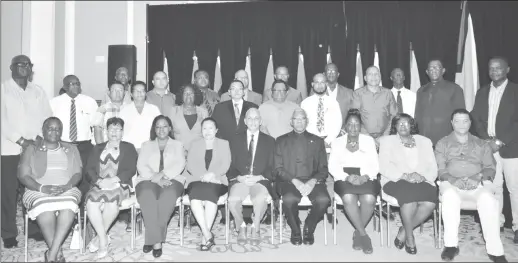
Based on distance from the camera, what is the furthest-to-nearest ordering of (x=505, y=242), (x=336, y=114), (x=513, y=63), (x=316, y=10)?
(x=316, y=10) → (x=513, y=63) → (x=336, y=114) → (x=505, y=242)

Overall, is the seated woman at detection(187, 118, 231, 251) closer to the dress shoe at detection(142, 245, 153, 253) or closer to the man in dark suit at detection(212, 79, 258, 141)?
the man in dark suit at detection(212, 79, 258, 141)

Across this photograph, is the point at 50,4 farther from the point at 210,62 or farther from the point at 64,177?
the point at 64,177

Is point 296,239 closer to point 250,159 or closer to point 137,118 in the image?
point 250,159

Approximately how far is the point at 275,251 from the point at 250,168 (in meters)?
0.89

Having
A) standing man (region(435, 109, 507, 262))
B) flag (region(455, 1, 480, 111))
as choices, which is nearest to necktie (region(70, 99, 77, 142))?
standing man (region(435, 109, 507, 262))

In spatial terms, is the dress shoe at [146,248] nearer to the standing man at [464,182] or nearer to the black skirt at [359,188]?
the black skirt at [359,188]

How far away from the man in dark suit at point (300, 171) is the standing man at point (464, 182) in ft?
3.51

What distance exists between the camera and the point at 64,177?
3.55m

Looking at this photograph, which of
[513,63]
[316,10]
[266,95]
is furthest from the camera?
[316,10]

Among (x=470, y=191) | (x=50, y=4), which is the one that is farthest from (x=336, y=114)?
(x=50, y=4)

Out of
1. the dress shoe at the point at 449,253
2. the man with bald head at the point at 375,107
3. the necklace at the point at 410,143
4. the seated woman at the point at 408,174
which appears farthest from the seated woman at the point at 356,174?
the dress shoe at the point at 449,253

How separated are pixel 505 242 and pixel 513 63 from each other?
364cm

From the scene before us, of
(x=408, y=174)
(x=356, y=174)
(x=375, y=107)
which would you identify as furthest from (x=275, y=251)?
(x=375, y=107)

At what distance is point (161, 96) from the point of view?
15.5 feet
